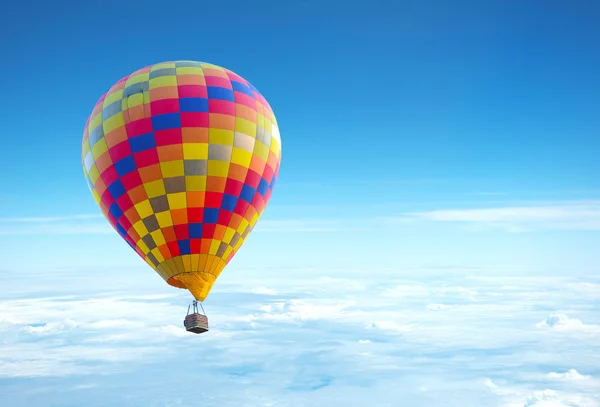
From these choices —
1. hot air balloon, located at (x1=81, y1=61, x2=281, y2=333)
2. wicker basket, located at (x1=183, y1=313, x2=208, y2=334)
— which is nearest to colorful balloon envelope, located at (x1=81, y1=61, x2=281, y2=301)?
hot air balloon, located at (x1=81, y1=61, x2=281, y2=333)

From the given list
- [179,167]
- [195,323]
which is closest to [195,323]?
[195,323]

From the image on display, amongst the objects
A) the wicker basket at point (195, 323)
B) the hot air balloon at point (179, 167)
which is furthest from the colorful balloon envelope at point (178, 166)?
the wicker basket at point (195, 323)

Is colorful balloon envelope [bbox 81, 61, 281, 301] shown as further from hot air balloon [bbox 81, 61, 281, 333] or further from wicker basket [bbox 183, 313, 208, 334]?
wicker basket [bbox 183, 313, 208, 334]

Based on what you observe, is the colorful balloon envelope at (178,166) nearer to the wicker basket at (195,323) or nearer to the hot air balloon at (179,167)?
the hot air balloon at (179,167)

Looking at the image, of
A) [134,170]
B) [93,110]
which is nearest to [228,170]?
[134,170]

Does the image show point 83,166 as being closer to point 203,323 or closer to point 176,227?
point 176,227
